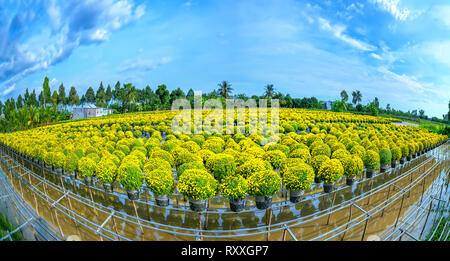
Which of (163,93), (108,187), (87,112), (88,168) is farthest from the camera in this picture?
(163,93)

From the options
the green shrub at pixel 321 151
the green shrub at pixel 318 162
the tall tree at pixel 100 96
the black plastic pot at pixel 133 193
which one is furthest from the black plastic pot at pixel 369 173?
the tall tree at pixel 100 96

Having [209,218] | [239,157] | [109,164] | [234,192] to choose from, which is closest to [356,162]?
[239,157]

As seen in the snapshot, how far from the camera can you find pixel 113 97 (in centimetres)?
10981

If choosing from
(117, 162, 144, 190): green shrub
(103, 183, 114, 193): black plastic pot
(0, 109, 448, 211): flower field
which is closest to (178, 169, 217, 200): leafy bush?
(0, 109, 448, 211): flower field

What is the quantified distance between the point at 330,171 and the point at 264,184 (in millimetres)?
3654

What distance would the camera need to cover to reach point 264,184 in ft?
26.5

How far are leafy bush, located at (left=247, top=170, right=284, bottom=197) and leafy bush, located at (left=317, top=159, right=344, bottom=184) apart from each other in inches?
118

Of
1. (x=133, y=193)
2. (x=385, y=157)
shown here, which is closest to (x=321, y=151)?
(x=385, y=157)

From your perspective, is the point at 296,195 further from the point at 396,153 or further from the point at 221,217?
the point at 396,153

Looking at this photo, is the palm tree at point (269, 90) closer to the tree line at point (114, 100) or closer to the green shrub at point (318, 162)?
the tree line at point (114, 100)

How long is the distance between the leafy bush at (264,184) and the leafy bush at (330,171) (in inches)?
118
